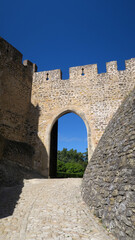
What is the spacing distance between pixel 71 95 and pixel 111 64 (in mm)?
3027

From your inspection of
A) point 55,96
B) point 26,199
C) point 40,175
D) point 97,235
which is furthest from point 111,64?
point 97,235

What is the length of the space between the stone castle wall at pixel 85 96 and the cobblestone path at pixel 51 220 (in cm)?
453

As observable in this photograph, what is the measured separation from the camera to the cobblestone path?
286cm

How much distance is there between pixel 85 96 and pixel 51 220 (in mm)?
7677

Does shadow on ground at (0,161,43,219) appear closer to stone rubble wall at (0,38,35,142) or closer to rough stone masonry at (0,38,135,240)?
rough stone masonry at (0,38,135,240)

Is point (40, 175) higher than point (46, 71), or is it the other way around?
point (46, 71)

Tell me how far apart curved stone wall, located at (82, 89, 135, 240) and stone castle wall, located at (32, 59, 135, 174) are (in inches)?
199

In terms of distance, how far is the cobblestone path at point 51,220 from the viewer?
9.39ft

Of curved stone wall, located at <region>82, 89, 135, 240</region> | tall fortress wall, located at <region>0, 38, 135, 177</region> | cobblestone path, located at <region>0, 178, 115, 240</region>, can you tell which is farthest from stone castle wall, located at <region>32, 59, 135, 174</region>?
curved stone wall, located at <region>82, 89, 135, 240</region>

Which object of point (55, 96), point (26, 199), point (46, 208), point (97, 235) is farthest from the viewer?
point (55, 96)

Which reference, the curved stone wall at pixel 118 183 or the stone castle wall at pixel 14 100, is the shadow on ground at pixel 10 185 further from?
the curved stone wall at pixel 118 183

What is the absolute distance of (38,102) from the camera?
10.9m

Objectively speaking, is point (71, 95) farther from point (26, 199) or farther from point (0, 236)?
point (0, 236)

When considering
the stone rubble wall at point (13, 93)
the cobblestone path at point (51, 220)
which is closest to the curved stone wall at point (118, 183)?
the cobblestone path at point (51, 220)
